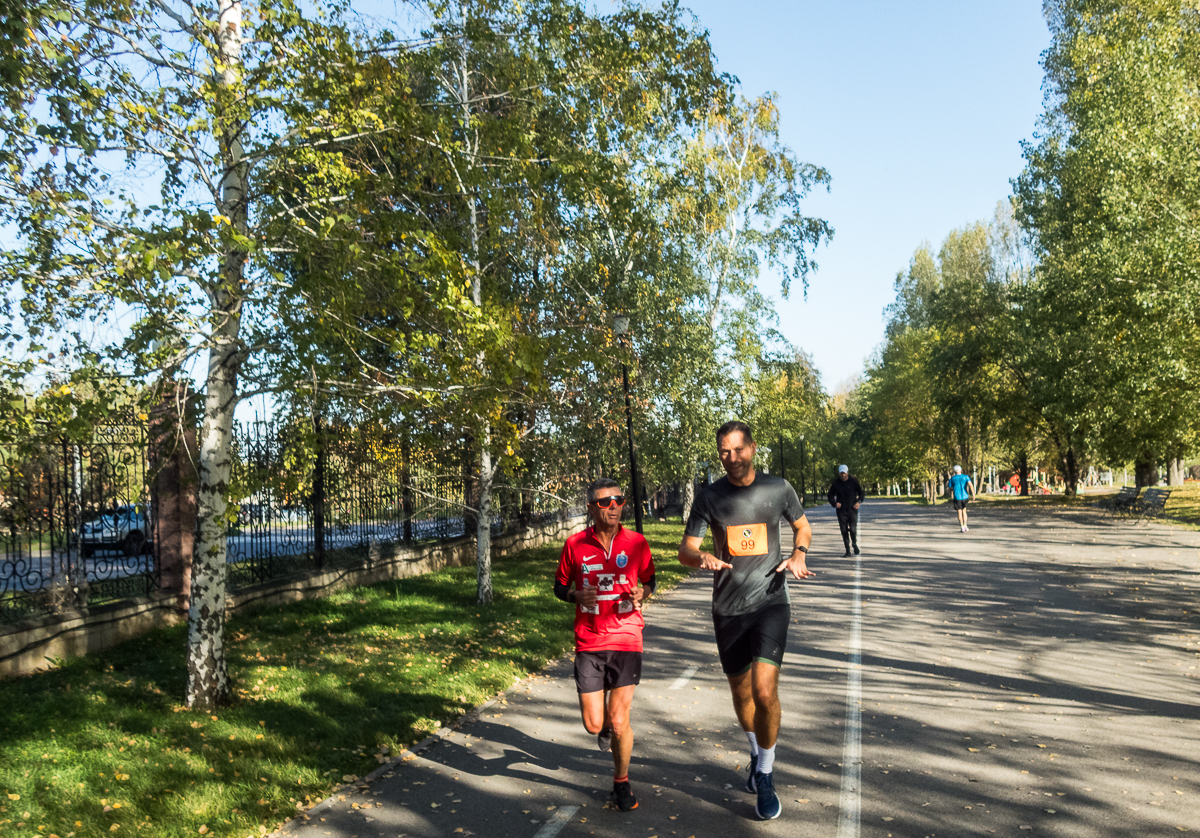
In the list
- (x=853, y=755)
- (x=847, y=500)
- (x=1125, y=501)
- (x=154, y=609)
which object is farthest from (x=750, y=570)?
(x=1125, y=501)

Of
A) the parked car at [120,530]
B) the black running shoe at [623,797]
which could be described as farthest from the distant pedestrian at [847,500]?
the black running shoe at [623,797]

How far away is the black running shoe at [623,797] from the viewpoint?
528cm

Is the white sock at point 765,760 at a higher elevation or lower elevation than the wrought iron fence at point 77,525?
lower

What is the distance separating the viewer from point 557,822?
518cm

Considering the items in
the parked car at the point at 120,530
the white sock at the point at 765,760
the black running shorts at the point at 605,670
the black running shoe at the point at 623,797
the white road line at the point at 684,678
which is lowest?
the white road line at the point at 684,678

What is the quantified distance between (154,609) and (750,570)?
25.0 feet

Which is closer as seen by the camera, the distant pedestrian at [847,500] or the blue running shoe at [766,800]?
the blue running shoe at [766,800]

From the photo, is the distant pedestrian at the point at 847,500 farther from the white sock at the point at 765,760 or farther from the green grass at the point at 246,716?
the white sock at the point at 765,760

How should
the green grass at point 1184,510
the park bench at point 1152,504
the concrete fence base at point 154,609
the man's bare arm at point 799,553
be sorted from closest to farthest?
the man's bare arm at point 799,553, the concrete fence base at point 154,609, the green grass at point 1184,510, the park bench at point 1152,504

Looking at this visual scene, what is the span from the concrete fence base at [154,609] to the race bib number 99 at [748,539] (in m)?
6.64

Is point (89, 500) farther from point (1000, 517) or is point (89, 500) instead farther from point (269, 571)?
point (1000, 517)

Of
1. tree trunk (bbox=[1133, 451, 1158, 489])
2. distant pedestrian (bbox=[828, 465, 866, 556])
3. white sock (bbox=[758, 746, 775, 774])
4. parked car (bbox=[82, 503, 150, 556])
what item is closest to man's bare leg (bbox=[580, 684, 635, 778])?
white sock (bbox=[758, 746, 775, 774])

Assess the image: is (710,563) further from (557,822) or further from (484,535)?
(484,535)

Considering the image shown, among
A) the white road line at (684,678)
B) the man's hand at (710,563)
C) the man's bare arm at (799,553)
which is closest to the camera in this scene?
the man's hand at (710,563)
